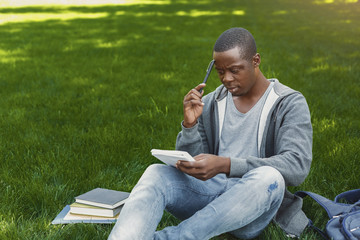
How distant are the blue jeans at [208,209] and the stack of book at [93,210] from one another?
451 mm

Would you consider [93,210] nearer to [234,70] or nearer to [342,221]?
[234,70]

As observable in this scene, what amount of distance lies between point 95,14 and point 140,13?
1619 millimetres

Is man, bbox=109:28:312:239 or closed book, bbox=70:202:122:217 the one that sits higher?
man, bbox=109:28:312:239

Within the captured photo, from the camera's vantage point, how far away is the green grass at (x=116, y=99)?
3588 millimetres

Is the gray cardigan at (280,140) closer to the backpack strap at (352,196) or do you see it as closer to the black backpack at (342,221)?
the black backpack at (342,221)

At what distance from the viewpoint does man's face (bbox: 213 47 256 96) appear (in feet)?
9.38

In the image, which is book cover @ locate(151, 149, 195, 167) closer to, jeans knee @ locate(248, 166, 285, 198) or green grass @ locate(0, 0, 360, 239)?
jeans knee @ locate(248, 166, 285, 198)

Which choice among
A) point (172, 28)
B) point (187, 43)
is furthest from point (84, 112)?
point (172, 28)

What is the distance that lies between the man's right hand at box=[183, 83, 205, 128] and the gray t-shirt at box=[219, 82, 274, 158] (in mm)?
234

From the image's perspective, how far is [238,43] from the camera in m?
2.86

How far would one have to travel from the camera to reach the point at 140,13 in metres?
16.5

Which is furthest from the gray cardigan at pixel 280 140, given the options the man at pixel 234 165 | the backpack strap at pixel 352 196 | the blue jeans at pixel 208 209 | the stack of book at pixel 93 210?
the stack of book at pixel 93 210

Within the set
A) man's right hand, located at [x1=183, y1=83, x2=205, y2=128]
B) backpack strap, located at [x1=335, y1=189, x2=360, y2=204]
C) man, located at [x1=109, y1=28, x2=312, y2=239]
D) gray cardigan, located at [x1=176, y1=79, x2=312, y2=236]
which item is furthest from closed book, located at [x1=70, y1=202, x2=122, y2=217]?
backpack strap, located at [x1=335, y1=189, x2=360, y2=204]

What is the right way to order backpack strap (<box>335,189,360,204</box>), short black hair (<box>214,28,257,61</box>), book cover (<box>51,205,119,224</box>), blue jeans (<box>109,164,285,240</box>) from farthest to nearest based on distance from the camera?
backpack strap (<box>335,189,360,204</box>) < book cover (<box>51,205,119,224</box>) < short black hair (<box>214,28,257,61</box>) < blue jeans (<box>109,164,285,240</box>)
